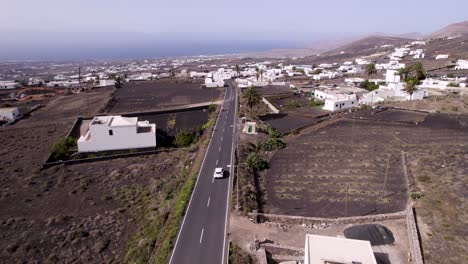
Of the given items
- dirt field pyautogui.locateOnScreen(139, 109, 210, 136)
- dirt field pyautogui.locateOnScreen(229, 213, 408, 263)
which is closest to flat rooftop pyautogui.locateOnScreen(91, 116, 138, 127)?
dirt field pyautogui.locateOnScreen(139, 109, 210, 136)

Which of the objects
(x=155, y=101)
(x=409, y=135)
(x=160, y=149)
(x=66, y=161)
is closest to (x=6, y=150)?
(x=66, y=161)

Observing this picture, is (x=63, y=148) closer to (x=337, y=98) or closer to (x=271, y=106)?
(x=271, y=106)

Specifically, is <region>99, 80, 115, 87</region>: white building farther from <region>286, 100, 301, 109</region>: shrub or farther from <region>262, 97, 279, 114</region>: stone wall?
<region>286, 100, 301, 109</region>: shrub

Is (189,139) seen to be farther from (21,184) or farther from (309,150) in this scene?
(21,184)

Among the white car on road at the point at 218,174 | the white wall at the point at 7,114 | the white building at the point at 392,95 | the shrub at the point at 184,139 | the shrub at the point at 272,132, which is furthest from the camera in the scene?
the white building at the point at 392,95

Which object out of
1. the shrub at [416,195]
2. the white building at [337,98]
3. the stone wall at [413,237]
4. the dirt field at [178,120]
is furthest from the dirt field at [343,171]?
the dirt field at [178,120]

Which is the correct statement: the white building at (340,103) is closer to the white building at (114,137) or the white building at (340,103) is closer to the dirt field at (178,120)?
the dirt field at (178,120)
